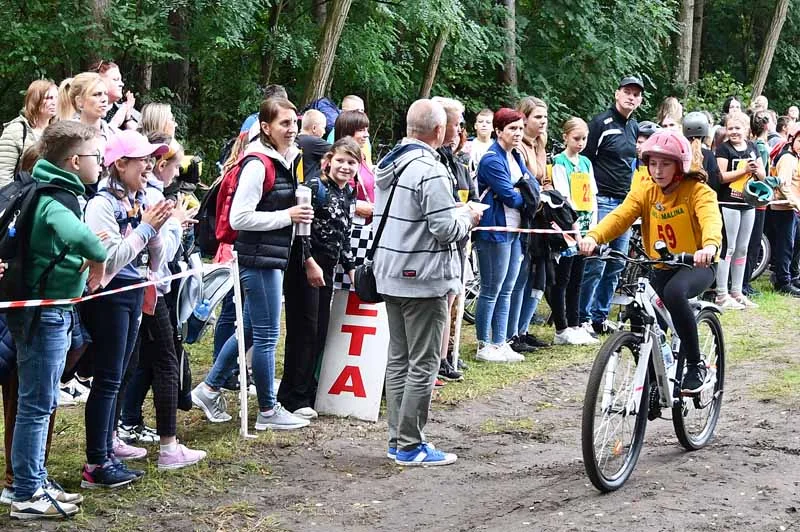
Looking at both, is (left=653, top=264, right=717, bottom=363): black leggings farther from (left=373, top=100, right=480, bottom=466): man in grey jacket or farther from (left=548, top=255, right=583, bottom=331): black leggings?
(left=548, top=255, right=583, bottom=331): black leggings

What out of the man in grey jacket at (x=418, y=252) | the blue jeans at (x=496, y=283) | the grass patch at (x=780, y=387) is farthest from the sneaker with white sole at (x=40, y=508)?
the grass patch at (x=780, y=387)

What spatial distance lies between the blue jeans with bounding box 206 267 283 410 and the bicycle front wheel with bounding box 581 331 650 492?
7.26 feet

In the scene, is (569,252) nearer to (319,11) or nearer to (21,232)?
(21,232)

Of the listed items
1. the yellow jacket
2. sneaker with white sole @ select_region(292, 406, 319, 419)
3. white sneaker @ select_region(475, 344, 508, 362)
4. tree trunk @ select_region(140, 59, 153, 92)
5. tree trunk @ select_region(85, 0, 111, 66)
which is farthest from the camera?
tree trunk @ select_region(140, 59, 153, 92)

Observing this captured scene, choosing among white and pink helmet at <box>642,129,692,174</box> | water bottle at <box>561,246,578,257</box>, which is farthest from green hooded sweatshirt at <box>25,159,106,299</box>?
water bottle at <box>561,246,578,257</box>

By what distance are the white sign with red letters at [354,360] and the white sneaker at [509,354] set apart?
2.28m

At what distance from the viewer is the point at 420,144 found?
20.8ft

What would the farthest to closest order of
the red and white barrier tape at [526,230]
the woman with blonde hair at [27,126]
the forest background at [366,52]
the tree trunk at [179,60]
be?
1. the tree trunk at [179,60]
2. the forest background at [366,52]
3. the red and white barrier tape at [526,230]
4. the woman with blonde hair at [27,126]

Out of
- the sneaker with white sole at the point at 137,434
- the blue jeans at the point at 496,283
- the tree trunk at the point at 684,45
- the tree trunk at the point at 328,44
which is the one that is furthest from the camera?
the tree trunk at the point at 684,45

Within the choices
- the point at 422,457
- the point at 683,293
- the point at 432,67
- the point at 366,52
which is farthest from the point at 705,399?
the point at 432,67

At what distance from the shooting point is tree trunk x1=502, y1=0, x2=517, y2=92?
20250mm

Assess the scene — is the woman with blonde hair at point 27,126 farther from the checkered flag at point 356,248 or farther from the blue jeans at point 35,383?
the blue jeans at point 35,383

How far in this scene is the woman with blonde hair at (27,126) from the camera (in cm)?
821

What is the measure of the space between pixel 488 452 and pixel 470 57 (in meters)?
13.0
